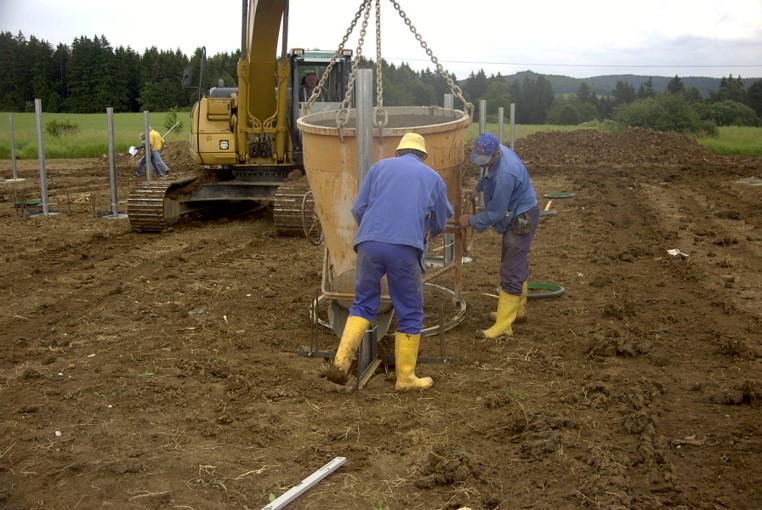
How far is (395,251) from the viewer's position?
5477 mm

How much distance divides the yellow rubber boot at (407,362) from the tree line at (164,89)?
34.9m

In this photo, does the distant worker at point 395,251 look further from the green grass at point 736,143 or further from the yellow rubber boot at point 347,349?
the green grass at point 736,143

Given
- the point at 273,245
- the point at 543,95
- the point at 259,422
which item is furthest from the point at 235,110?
the point at 543,95

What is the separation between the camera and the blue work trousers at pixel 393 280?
216 inches

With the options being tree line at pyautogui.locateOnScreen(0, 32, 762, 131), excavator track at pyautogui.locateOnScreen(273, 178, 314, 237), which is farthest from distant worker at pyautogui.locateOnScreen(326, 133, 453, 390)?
tree line at pyautogui.locateOnScreen(0, 32, 762, 131)

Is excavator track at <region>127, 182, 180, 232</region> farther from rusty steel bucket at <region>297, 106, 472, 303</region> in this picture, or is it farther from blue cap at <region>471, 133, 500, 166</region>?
blue cap at <region>471, 133, 500, 166</region>

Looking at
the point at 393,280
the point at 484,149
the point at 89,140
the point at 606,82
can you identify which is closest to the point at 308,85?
the point at 484,149

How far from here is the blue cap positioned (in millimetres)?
6652

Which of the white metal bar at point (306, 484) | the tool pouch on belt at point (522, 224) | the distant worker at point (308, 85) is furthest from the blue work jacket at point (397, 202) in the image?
the distant worker at point (308, 85)

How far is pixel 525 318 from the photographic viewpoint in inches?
293

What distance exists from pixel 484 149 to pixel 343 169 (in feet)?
4.06

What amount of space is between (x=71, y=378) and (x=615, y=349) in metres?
4.19

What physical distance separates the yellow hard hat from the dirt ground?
1.68 meters

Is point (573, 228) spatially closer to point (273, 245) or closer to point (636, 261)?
point (636, 261)
